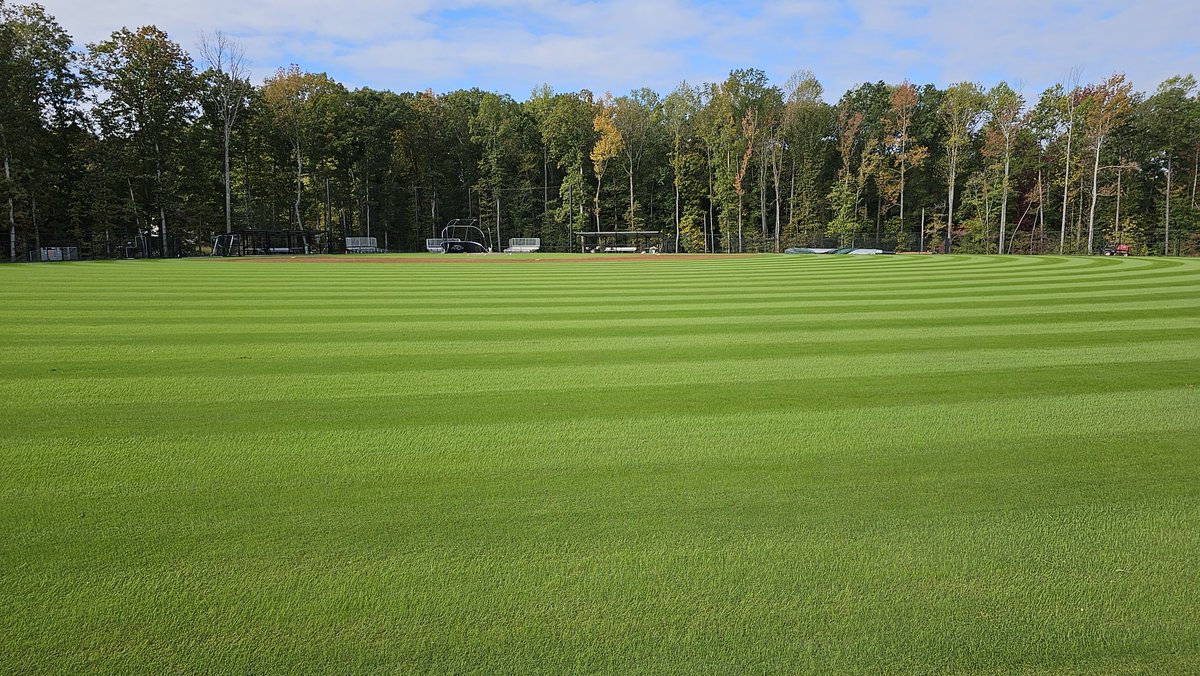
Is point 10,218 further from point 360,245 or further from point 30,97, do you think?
point 360,245

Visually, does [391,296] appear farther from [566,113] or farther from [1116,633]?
[566,113]

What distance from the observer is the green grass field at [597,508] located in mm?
2430

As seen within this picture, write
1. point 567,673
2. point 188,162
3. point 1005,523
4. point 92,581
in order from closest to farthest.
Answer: point 567,673, point 92,581, point 1005,523, point 188,162

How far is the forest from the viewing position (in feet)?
141

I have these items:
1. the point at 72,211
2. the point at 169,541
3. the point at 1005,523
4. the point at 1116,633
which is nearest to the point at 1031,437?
the point at 1005,523

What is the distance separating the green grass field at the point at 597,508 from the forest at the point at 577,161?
4405 centimetres

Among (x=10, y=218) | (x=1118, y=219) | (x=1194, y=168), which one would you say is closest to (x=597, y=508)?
(x=10, y=218)

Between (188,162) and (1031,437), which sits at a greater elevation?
(188,162)

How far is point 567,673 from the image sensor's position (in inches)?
88.6

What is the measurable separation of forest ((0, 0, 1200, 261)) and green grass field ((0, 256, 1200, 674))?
145 feet

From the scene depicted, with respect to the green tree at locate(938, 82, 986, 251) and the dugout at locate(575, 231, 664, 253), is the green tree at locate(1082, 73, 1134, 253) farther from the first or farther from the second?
the dugout at locate(575, 231, 664, 253)

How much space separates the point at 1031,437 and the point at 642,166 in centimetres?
6223

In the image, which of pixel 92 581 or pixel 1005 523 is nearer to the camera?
pixel 92 581

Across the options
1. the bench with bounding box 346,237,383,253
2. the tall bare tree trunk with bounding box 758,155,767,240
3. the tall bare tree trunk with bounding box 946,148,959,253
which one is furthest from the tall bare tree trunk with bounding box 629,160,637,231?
the tall bare tree trunk with bounding box 946,148,959,253
